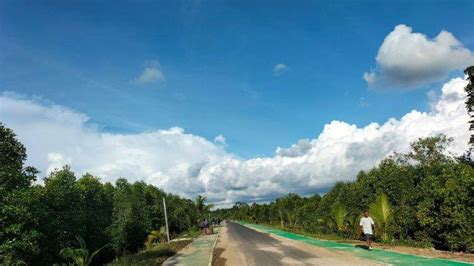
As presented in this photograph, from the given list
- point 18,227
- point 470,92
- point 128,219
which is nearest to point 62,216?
point 18,227

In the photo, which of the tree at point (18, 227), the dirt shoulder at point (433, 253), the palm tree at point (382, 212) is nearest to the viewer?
the dirt shoulder at point (433, 253)

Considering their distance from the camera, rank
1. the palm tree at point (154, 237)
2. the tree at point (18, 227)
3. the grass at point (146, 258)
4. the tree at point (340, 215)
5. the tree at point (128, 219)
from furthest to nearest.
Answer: the palm tree at point (154, 237), the tree at point (128, 219), the tree at point (340, 215), the grass at point (146, 258), the tree at point (18, 227)

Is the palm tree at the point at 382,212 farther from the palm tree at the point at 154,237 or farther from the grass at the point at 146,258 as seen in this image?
the palm tree at the point at 154,237

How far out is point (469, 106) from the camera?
32.1m

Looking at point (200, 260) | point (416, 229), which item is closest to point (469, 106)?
point (416, 229)

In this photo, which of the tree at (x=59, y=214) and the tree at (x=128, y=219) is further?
the tree at (x=128, y=219)

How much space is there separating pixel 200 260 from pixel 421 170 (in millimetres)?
11585

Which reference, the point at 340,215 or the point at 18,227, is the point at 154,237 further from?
the point at 18,227

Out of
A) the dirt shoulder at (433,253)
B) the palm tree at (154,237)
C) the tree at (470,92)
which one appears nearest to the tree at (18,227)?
the dirt shoulder at (433,253)

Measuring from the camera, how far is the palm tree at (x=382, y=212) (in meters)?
18.5

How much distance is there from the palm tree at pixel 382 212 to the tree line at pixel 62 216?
13120mm

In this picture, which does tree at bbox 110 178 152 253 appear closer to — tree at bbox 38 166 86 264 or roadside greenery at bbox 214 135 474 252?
tree at bbox 38 166 86 264

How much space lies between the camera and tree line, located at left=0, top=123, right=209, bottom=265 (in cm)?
1496

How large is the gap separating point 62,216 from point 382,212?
16844 millimetres
